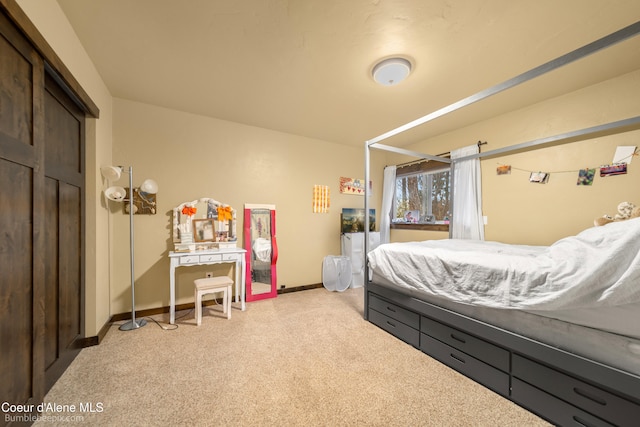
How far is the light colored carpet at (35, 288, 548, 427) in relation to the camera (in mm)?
1339

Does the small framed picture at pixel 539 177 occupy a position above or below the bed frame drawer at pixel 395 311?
above

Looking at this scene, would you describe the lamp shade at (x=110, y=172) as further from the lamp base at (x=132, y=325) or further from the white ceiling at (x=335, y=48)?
the lamp base at (x=132, y=325)

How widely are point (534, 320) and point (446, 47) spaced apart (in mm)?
1968

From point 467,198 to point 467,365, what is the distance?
227 centimetres

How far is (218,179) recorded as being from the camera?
3178 mm

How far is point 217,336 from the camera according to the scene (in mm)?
2281

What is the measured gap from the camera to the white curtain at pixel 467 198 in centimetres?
318

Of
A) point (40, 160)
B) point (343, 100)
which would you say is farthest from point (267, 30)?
point (40, 160)

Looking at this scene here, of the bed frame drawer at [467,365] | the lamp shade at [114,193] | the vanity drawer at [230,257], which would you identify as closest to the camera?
the bed frame drawer at [467,365]

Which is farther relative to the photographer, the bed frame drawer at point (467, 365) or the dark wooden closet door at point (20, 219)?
the bed frame drawer at point (467, 365)

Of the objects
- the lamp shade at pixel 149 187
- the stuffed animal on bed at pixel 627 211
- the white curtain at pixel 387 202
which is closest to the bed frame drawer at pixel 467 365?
the stuffed animal on bed at pixel 627 211

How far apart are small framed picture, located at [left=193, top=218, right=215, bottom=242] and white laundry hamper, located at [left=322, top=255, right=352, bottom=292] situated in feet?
5.91

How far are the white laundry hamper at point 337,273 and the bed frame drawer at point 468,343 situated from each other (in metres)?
1.89

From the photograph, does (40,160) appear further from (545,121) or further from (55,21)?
(545,121)
